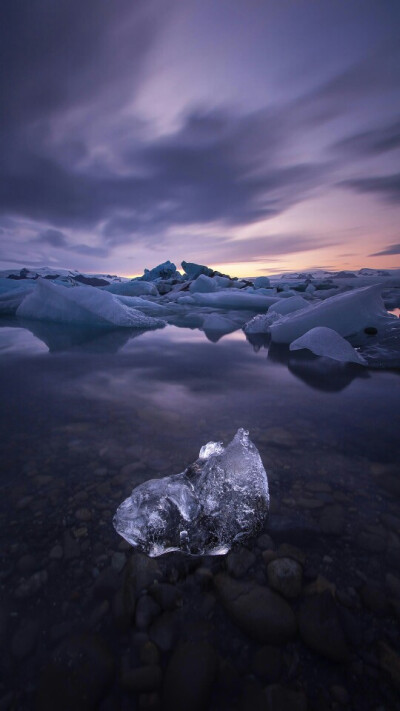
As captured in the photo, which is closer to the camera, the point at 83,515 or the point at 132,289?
the point at 83,515

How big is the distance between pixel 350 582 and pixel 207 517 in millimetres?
438

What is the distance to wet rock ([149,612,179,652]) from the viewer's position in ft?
2.26

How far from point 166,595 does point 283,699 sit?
1.08 feet

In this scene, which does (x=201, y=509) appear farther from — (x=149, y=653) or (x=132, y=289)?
(x=132, y=289)

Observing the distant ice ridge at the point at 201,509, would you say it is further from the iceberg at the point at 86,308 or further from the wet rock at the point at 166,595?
the iceberg at the point at 86,308

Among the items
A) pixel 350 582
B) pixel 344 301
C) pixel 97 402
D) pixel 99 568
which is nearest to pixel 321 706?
pixel 350 582

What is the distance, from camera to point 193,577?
0.84 metres

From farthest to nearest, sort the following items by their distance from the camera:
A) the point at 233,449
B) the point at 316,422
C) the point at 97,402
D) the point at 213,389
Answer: the point at 213,389, the point at 97,402, the point at 316,422, the point at 233,449

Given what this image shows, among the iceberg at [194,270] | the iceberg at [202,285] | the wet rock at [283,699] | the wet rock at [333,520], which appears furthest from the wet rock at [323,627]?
the iceberg at [194,270]

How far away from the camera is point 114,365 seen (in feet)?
10.2

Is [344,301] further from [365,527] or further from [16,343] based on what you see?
[16,343]

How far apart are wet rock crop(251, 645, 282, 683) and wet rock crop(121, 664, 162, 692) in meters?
0.21

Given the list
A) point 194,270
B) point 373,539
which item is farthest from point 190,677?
point 194,270

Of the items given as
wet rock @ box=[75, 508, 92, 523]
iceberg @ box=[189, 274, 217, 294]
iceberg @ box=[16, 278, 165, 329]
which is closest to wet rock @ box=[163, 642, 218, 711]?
wet rock @ box=[75, 508, 92, 523]
